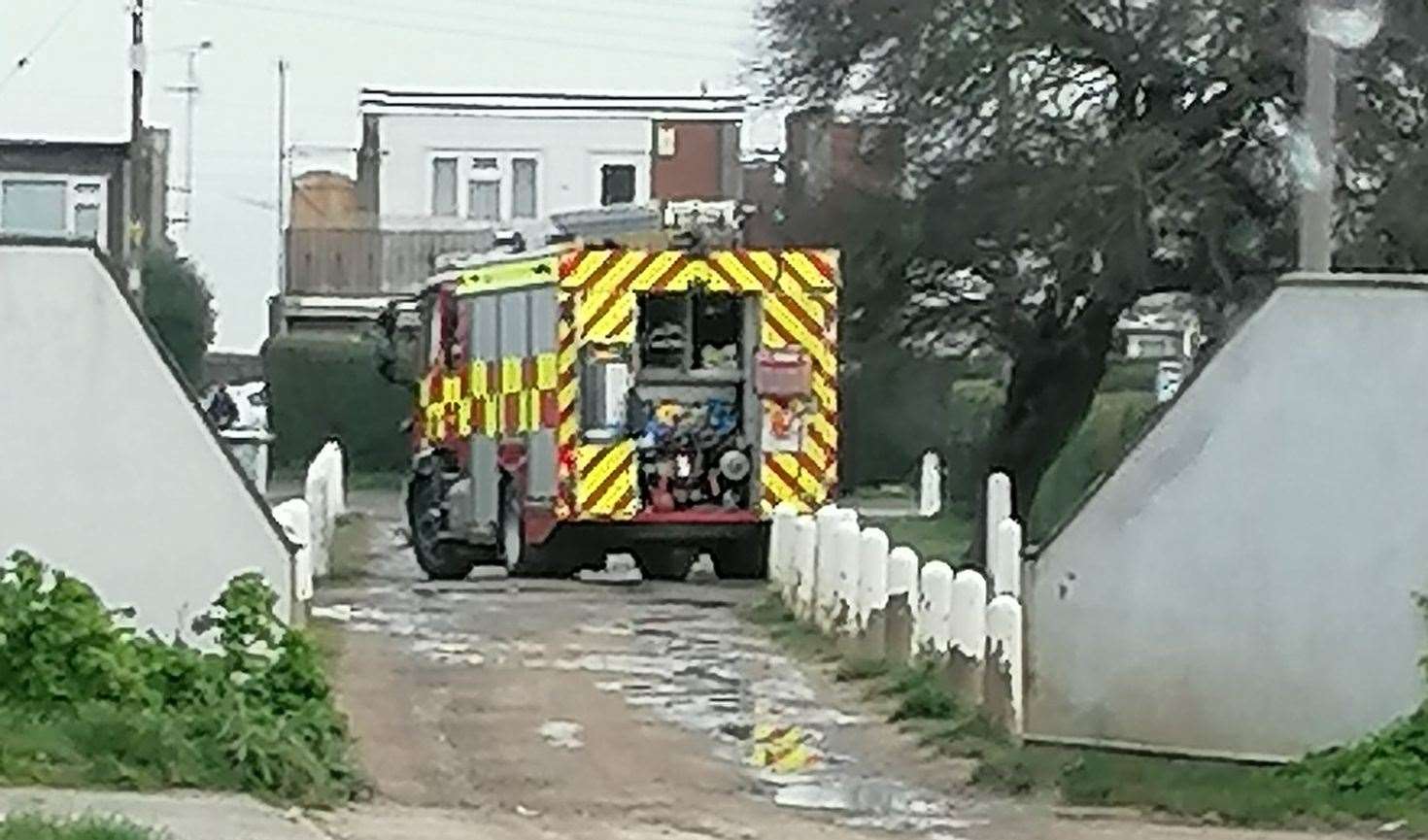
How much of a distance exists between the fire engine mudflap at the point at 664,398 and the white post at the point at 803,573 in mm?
2940

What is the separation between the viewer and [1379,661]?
50.3 ft

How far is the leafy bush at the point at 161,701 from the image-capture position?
13711 millimetres

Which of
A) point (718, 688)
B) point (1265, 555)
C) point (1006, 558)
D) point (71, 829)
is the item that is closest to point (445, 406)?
point (718, 688)

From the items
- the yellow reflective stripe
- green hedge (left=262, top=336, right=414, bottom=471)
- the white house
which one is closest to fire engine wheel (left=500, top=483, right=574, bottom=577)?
the yellow reflective stripe

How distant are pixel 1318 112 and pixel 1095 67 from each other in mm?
13366

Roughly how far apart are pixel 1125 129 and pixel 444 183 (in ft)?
116

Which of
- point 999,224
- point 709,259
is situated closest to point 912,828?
point 709,259

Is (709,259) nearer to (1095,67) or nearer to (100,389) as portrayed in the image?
(1095,67)

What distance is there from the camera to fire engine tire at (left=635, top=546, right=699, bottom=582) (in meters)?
28.0

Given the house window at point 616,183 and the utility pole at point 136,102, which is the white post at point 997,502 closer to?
the utility pole at point 136,102

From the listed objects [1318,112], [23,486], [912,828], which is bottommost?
[912,828]

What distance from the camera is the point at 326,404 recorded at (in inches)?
2162

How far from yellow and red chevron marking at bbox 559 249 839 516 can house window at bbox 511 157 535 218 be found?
3880cm

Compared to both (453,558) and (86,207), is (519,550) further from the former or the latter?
(86,207)
